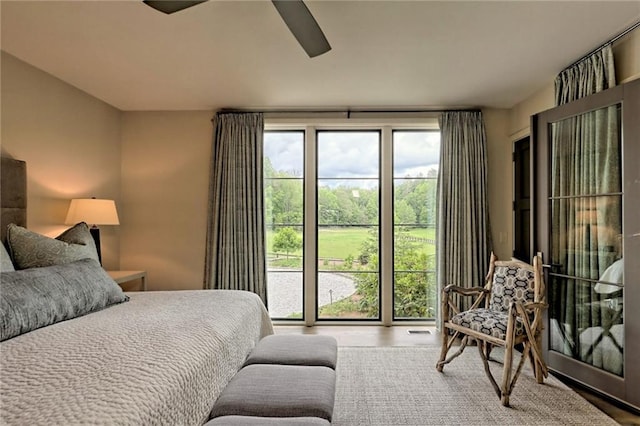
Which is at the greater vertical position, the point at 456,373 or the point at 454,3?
the point at 454,3

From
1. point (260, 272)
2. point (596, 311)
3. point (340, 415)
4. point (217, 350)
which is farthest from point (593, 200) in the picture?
point (260, 272)

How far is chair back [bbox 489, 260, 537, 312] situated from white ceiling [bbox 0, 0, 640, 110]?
169 cm

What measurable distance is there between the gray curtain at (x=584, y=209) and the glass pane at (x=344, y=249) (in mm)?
1926

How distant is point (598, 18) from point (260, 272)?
11.7 feet

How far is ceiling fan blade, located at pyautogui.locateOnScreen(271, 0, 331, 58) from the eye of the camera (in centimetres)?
183

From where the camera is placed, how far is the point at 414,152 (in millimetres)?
4320

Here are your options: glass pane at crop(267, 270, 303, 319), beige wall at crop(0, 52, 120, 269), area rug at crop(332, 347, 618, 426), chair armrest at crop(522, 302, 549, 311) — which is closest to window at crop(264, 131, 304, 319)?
glass pane at crop(267, 270, 303, 319)

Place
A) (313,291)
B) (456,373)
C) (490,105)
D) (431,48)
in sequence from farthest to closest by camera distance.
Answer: (313,291)
(490,105)
(456,373)
(431,48)

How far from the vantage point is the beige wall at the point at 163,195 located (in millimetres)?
4223

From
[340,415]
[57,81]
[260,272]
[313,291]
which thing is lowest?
[340,415]

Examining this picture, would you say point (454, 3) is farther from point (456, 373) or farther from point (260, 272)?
point (260, 272)

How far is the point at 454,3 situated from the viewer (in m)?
2.09

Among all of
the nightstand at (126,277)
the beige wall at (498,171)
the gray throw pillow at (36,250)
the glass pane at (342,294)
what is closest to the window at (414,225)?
the glass pane at (342,294)

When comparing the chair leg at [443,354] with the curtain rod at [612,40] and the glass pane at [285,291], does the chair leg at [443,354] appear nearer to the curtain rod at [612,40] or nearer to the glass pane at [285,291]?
the glass pane at [285,291]
